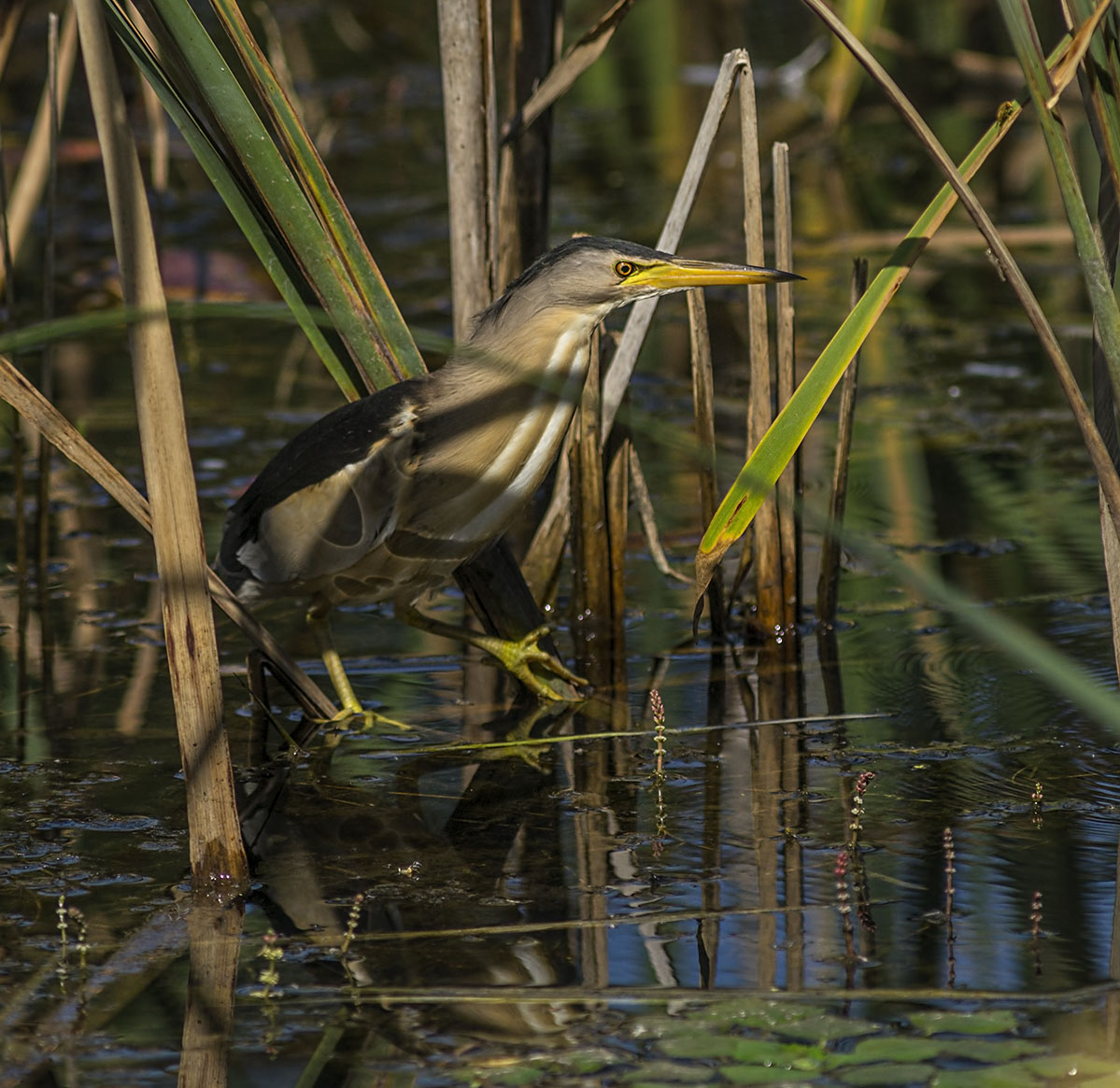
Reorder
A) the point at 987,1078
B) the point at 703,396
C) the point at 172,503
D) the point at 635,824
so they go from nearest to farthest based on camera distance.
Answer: the point at 987,1078 < the point at 172,503 < the point at 635,824 < the point at 703,396

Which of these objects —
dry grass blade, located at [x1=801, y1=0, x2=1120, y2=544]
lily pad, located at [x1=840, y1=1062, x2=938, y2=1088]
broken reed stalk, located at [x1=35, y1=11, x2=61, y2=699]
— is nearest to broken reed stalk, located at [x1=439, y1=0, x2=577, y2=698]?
broken reed stalk, located at [x1=35, y1=11, x2=61, y2=699]

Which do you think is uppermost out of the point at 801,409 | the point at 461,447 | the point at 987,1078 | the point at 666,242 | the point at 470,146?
the point at 470,146

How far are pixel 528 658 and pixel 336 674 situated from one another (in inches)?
14.9

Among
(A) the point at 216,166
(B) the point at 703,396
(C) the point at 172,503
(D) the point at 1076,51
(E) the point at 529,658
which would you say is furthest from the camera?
(B) the point at 703,396

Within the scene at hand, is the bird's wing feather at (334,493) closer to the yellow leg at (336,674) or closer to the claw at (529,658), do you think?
the yellow leg at (336,674)

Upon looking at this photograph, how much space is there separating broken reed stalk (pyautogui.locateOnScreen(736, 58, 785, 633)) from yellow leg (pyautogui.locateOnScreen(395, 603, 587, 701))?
0.45m

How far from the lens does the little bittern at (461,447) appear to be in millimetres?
3164

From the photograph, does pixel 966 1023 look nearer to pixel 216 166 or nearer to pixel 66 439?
pixel 66 439

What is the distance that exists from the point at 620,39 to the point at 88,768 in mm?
9132

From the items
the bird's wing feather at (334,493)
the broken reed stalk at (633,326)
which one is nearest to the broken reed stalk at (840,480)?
the broken reed stalk at (633,326)

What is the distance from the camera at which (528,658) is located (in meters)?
3.36

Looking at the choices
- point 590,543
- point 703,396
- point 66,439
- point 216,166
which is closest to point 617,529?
point 590,543

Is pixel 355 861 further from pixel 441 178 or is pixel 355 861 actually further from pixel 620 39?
pixel 620 39

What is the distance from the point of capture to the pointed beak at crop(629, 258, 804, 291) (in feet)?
9.74
